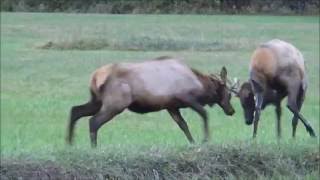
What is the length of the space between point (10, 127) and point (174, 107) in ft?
17.0

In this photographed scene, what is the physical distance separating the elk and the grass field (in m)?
0.44

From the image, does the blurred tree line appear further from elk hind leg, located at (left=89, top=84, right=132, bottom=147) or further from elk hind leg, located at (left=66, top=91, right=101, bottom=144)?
elk hind leg, located at (left=89, top=84, right=132, bottom=147)

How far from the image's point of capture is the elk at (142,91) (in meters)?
10.9

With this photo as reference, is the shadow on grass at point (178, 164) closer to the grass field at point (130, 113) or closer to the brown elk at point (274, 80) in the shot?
the grass field at point (130, 113)

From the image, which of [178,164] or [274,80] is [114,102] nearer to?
[178,164]

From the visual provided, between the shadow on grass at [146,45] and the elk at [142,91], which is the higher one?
the elk at [142,91]

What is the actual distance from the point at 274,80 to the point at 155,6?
28225mm

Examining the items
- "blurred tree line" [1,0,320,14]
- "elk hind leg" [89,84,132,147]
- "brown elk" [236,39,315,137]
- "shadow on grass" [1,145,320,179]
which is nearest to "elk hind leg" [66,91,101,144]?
"elk hind leg" [89,84,132,147]

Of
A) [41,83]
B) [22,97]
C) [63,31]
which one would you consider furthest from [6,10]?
[22,97]

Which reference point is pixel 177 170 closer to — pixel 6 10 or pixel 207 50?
pixel 207 50

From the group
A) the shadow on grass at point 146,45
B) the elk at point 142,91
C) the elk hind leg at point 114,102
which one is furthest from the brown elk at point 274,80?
the shadow on grass at point 146,45

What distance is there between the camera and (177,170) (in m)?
8.97

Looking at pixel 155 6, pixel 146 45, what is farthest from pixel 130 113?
pixel 155 6

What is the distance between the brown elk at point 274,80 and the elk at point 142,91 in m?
1.00
